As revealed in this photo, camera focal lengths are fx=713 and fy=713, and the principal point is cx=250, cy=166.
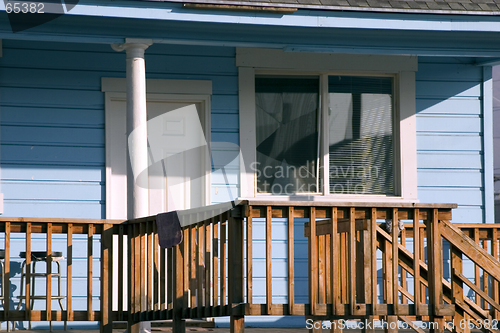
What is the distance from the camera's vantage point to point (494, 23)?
6.79 metres

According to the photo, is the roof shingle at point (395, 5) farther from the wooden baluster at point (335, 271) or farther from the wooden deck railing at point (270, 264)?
the wooden baluster at point (335, 271)

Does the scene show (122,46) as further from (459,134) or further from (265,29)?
(459,134)

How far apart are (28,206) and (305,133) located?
3040 millimetres

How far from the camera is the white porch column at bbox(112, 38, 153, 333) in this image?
20.9 feet

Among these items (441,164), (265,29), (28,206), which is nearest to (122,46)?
(265,29)

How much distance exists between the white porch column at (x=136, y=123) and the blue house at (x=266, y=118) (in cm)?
5

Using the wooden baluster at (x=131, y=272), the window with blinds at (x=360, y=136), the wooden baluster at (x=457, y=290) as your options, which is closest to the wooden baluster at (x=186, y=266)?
the wooden baluster at (x=131, y=272)

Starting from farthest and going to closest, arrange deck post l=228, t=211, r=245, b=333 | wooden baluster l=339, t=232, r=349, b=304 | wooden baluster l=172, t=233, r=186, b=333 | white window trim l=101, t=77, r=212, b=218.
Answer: white window trim l=101, t=77, r=212, b=218
wooden baluster l=339, t=232, r=349, b=304
wooden baluster l=172, t=233, r=186, b=333
deck post l=228, t=211, r=245, b=333

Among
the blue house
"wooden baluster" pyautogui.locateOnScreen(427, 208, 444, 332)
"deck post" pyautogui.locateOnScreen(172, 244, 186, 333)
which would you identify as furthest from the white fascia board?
"wooden baluster" pyautogui.locateOnScreen(427, 208, 444, 332)

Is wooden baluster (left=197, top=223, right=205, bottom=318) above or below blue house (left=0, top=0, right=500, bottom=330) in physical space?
below

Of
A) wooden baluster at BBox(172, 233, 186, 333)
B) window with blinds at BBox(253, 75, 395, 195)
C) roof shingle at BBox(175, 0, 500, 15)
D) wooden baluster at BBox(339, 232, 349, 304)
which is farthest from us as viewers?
window with blinds at BBox(253, 75, 395, 195)

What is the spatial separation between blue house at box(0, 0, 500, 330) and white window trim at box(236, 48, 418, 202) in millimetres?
15

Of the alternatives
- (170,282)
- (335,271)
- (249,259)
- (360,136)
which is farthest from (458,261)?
(360,136)

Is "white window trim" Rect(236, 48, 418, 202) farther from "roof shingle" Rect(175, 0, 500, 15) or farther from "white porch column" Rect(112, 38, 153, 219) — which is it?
"white porch column" Rect(112, 38, 153, 219)
